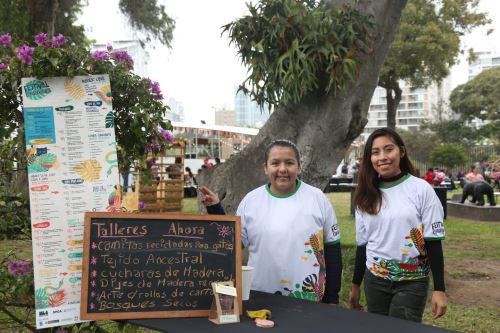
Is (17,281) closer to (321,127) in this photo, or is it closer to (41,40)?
(41,40)

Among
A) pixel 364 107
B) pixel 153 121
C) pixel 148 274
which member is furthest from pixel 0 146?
pixel 364 107

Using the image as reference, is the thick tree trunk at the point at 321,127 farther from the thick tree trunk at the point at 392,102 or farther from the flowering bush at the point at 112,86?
the thick tree trunk at the point at 392,102

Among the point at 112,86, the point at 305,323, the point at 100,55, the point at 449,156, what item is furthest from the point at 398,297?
the point at 449,156

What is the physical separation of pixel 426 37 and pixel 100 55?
2141 cm

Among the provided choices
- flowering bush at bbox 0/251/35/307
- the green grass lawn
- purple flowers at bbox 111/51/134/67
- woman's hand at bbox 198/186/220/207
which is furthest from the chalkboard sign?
the green grass lawn

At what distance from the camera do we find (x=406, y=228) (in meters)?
2.81

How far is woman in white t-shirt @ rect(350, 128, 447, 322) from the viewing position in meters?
2.79

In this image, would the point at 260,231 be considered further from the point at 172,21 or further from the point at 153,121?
the point at 172,21

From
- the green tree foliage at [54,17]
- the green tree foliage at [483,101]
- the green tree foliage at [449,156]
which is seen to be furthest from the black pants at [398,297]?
the green tree foliage at [483,101]

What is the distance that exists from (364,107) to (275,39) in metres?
1.33

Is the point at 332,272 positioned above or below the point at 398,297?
above

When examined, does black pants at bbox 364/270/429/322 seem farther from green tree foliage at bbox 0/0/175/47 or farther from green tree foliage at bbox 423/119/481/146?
green tree foliage at bbox 423/119/481/146

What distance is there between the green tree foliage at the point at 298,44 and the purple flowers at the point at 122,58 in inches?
108

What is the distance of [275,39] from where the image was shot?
18.7 ft
